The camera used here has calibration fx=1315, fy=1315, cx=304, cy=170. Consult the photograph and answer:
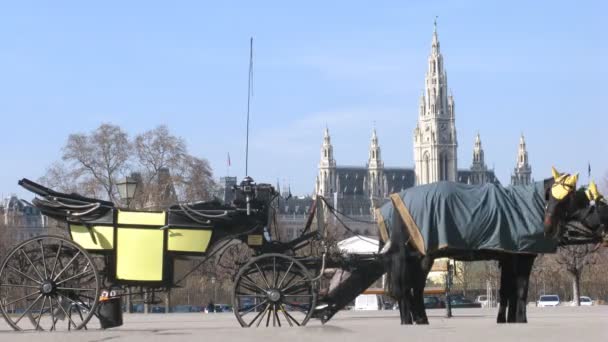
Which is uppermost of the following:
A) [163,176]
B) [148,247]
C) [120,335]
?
[163,176]

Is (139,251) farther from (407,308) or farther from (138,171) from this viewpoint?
(138,171)

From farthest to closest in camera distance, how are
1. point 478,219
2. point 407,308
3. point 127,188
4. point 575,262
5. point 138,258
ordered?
1. point 575,262
2. point 127,188
3. point 138,258
4. point 407,308
5. point 478,219

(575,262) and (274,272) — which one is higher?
(575,262)

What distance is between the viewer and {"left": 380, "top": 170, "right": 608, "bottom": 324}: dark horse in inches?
768

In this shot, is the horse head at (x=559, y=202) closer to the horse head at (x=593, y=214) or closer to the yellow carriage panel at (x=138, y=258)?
the horse head at (x=593, y=214)

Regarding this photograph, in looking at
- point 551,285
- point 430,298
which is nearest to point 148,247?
point 430,298

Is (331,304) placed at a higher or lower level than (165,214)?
lower

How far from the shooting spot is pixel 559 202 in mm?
19328

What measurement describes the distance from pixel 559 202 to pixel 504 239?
973 millimetres

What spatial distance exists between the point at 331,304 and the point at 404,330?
3.93m

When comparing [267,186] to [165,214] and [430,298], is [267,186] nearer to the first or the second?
[165,214]

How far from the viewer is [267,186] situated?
815 inches

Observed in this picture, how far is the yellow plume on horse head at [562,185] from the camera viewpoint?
19.2 metres

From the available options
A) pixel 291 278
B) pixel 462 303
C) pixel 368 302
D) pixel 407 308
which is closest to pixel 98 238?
pixel 291 278
